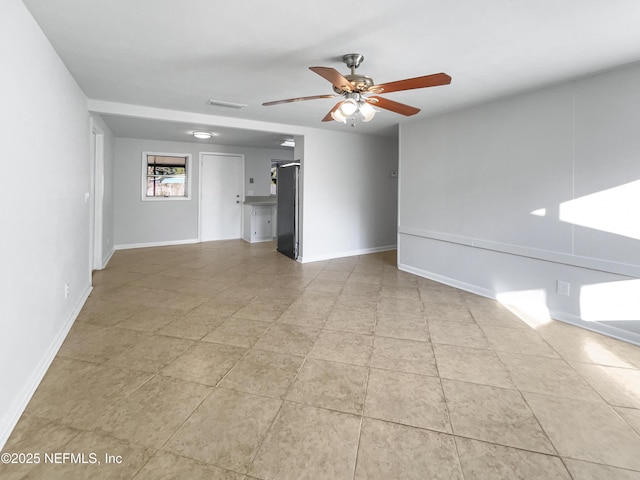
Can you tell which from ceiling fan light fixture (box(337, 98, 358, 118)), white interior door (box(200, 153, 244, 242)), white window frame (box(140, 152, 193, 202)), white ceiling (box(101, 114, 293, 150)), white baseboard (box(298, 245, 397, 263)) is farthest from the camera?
white interior door (box(200, 153, 244, 242))

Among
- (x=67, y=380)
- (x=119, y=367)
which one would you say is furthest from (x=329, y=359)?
(x=67, y=380)

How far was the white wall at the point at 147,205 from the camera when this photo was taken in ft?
21.9

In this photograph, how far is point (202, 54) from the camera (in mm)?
2625

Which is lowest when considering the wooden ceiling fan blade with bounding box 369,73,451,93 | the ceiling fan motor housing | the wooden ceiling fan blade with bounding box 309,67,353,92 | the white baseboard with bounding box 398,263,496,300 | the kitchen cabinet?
the white baseboard with bounding box 398,263,496,300

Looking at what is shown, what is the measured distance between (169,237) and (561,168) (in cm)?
720

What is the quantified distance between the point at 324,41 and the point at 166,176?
19.6ft

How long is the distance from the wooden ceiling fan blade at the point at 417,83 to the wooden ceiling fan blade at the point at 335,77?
19 cm

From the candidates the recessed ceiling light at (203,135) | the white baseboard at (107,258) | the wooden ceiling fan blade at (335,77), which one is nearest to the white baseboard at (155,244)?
the white baseboard at (107,258)

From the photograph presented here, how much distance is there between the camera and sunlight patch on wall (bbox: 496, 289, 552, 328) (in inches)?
128

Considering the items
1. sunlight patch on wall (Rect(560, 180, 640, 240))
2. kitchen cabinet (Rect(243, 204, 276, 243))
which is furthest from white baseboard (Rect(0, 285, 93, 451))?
kitchen cabinet (Rect(243, 204, 276, 243))

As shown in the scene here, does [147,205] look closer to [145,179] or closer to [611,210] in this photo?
[145,179]

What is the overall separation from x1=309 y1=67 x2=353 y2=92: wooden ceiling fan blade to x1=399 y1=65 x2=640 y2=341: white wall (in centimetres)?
227

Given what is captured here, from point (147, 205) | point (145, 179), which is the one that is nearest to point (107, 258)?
point (147, 205)

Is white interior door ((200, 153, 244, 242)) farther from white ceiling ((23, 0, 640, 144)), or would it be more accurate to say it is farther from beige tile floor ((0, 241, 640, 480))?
beige tile floor ((0, 241, 640, 480))
